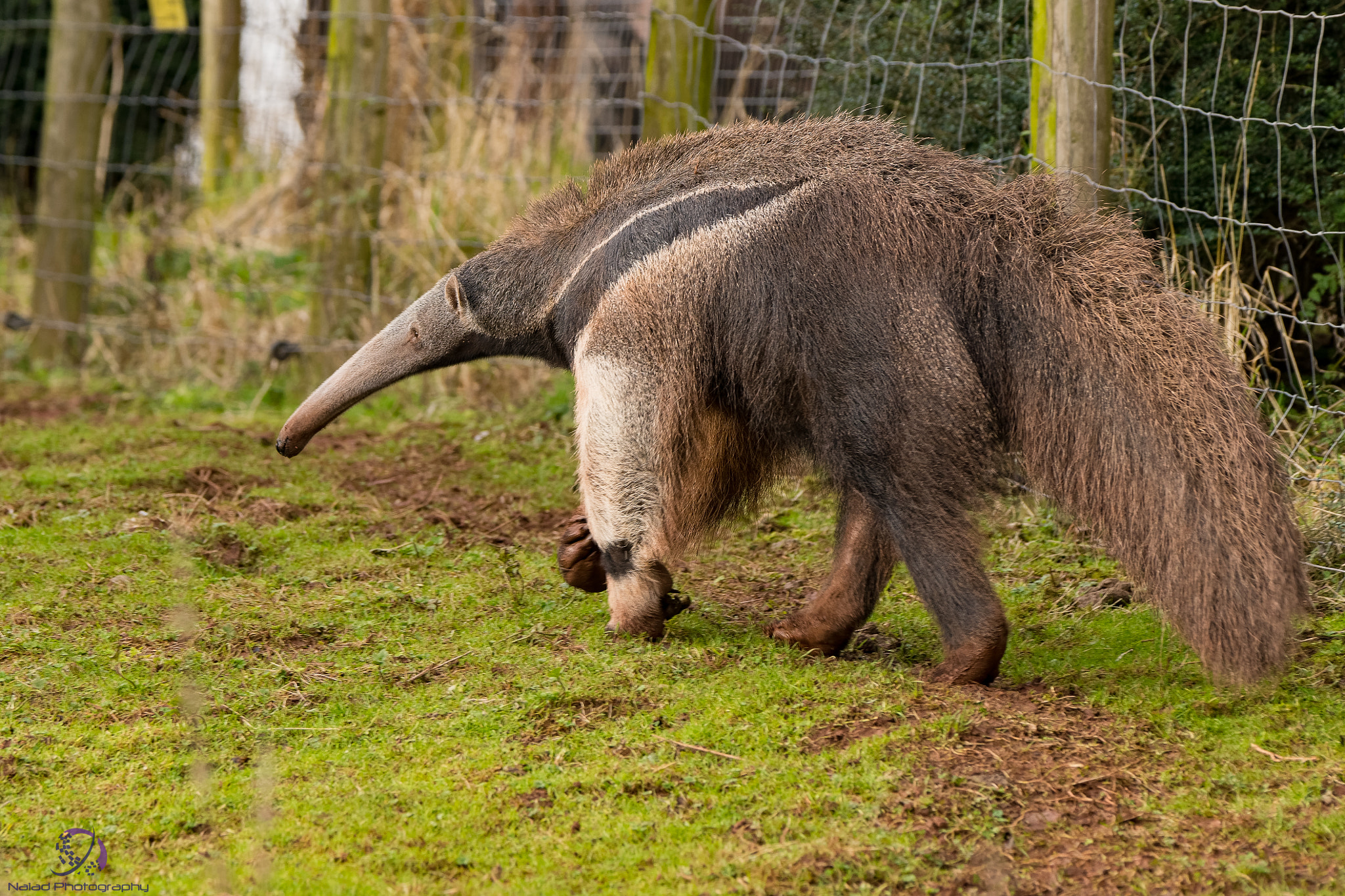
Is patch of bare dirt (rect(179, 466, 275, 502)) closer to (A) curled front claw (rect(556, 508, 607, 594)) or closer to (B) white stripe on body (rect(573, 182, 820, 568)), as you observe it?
(A) curled front claw (rect(556, 508, 607, 594))

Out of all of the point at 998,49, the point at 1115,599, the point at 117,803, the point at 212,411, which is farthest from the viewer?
the point at 212,411

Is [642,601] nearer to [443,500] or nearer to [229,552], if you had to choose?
[229,552]

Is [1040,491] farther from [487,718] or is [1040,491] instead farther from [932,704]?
[487,718]

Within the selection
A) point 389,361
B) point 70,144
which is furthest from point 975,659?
point 70,144

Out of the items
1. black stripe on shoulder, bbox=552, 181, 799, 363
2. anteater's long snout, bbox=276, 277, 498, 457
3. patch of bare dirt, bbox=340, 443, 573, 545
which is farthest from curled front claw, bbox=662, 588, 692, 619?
patch of bare dirt, bbox=340, 443, 573, 545

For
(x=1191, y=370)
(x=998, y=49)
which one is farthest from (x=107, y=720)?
(x=998, y=49)

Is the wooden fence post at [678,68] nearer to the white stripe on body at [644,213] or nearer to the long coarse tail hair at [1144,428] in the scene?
the white stripe on body at [644,213]

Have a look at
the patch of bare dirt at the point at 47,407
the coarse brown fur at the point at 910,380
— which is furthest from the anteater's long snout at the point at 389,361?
the patch of bare dirt at the point at 47,407

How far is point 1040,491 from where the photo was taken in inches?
149

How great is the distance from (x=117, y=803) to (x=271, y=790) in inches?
14.2

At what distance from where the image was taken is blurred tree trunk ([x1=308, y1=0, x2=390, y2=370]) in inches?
324

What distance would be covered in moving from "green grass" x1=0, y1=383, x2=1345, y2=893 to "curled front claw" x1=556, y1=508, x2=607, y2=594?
0.17 meters
